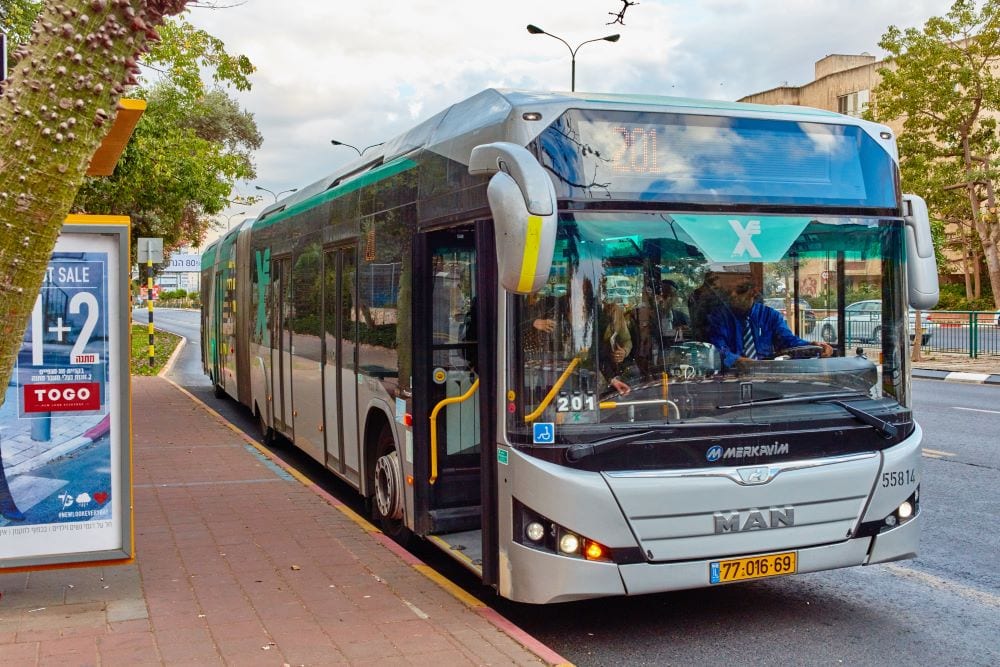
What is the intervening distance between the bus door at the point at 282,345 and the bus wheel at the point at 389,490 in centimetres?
358

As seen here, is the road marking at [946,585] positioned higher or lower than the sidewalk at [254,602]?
lower

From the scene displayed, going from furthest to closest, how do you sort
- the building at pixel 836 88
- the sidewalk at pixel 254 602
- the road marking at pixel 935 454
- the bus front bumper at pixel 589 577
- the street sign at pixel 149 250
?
the building at pixel 836 88, the street sign at pixel 149 250, the road marking at pixel 935 454, the bus front bumper at pixel 589 577, the sidewalk at pixel 254 602

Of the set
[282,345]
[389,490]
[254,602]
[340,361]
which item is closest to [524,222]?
[254,602]

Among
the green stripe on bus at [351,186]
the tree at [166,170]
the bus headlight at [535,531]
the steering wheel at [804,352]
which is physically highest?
the tree at [166,170]

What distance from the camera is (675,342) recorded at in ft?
17.5

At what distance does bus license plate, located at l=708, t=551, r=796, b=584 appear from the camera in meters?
5.29

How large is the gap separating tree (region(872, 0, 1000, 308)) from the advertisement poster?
79.8 feet

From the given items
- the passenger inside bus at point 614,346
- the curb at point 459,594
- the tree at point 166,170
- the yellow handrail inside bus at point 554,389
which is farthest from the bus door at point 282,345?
the tree at point 166,170

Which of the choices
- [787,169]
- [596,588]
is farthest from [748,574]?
[787,169]

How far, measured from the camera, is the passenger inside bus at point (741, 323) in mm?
5414

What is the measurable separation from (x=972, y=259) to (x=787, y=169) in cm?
5076

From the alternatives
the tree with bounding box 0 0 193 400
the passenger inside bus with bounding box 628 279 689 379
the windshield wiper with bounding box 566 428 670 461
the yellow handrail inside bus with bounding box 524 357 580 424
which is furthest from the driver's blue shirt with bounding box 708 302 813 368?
the tree with bounding box 0 0 193 400

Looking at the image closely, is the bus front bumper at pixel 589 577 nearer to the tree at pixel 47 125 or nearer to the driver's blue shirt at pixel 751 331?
the driver's blue shirt at pixel 751 331

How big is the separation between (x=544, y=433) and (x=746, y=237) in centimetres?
149
